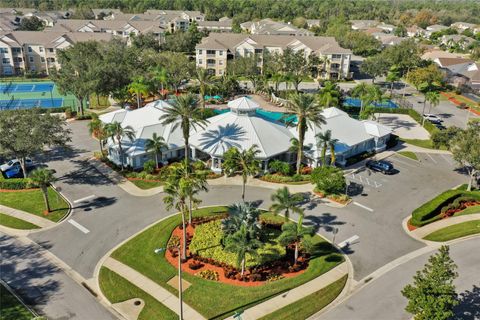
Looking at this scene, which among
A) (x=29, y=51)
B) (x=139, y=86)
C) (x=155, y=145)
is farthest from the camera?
(x=29, y=51)

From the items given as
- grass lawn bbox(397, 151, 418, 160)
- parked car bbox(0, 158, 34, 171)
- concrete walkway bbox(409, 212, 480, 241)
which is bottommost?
concrete walkway bbox(409, 212, 480, 241)

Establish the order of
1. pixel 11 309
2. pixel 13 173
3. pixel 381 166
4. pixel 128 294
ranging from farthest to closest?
pixel 381 166 → pixel 13 173 → pixel 128 294 → pixel 11 309

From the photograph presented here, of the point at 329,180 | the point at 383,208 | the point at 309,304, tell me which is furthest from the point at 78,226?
the point at 383,208

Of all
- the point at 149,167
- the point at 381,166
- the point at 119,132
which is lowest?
the point at 381,166

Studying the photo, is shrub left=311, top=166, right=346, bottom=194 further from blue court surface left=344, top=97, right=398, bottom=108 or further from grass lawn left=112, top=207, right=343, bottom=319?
blue court surface left=344, top=97, right=398, bottom=108

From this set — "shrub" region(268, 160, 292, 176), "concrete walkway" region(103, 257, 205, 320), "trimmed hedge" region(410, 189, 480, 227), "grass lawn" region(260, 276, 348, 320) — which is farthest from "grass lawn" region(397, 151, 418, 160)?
"concrete walkway" region(103, 257, 205, 320)

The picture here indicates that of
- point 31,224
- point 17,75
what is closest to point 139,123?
point 31,224

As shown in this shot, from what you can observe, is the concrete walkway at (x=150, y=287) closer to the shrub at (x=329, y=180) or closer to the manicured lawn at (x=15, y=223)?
the manicured lawn at (x=15, y=223)

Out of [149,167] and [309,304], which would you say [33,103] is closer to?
[149,167]
